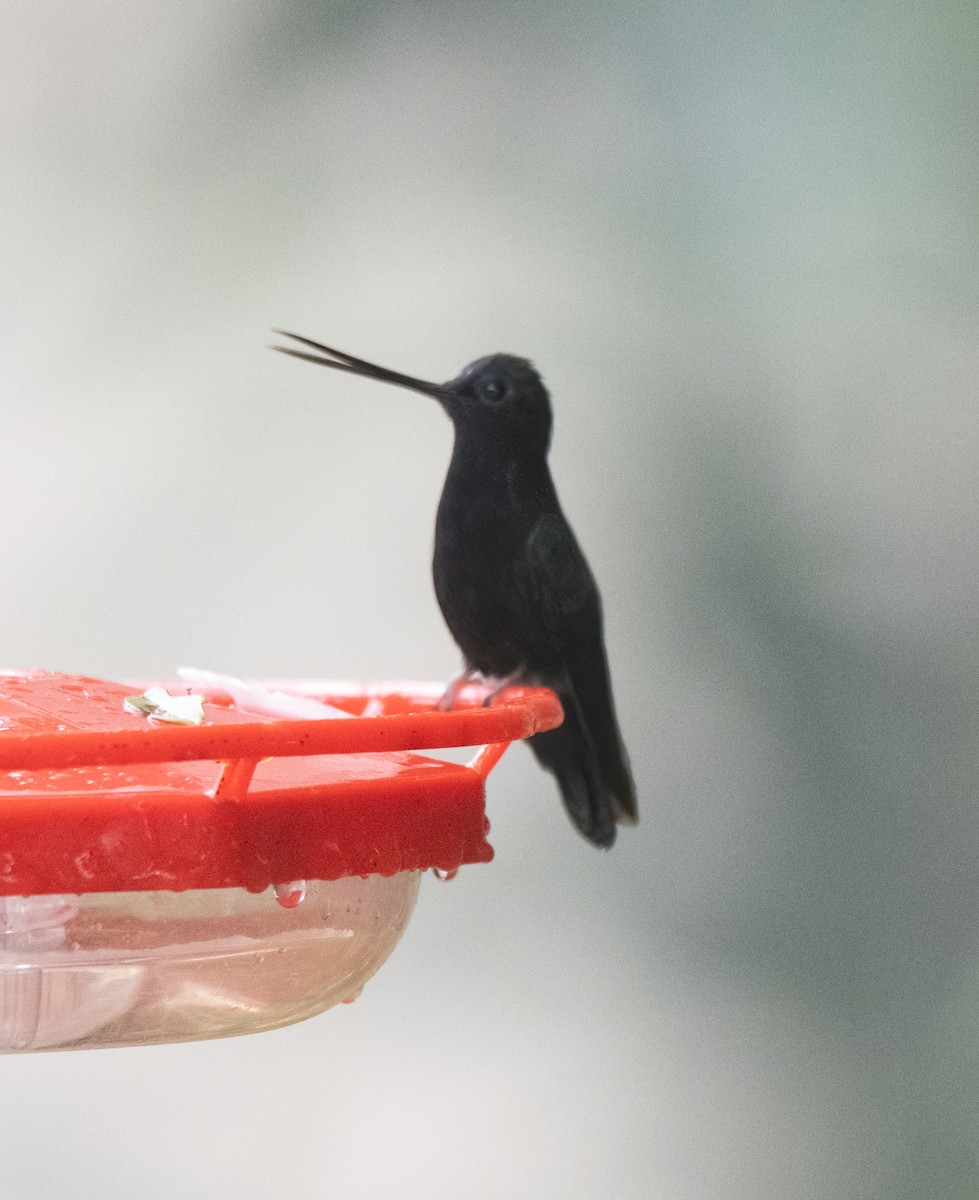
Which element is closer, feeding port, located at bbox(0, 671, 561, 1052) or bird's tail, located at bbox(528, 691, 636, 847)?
feeding port, located at bbox(0, 671, 561, 1052)

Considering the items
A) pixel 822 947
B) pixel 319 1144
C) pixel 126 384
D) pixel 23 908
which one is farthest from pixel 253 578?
pixel 23 908

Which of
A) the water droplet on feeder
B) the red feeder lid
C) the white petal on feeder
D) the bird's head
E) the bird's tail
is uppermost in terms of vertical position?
the bird's head

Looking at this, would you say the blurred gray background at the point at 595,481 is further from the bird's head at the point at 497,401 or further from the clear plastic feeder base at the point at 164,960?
the clear plastic feeder base at the point at 164,960

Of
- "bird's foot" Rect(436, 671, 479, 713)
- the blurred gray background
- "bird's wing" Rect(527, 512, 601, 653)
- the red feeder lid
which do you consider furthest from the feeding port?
the blurred gray background

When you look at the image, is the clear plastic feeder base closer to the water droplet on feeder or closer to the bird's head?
the water droplet on feeder

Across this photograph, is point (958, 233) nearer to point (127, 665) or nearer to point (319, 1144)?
point (127, 665)

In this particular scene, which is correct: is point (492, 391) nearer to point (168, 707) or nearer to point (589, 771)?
point (589, 771)
